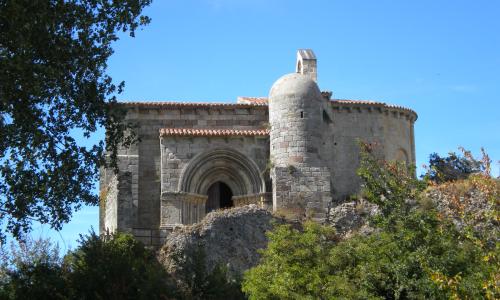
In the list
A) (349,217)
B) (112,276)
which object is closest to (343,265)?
(112,276)

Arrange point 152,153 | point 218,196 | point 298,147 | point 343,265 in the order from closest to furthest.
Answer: point 343,265 → point 298,147 → point 152,153 → point 218,196

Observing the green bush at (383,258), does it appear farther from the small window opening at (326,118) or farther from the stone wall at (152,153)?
the small window opening at (326,118)

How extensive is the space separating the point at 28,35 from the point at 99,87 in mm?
2410

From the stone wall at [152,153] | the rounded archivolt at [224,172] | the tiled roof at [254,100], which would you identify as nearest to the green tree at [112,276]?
the stone wall at [152,153]

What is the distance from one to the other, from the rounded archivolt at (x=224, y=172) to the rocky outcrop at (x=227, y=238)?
99.7 inches

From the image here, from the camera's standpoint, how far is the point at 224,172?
2933cm

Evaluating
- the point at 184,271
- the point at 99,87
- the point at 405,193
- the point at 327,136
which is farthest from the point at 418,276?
the point at 327,136

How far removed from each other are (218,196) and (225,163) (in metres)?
1.27

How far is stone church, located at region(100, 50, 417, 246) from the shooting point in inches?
Answer: 1107

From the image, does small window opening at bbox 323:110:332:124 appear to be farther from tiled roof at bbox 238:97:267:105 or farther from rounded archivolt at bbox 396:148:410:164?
rounded archivolt at bbox 396:148:410:164

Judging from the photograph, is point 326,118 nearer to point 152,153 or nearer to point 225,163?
point 225,163

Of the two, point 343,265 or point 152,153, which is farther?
point 152,153

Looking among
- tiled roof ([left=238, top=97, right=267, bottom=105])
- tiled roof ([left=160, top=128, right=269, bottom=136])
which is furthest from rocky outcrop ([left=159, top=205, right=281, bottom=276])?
tiled roof ([left=238, top=97, right=267, bottom=105])

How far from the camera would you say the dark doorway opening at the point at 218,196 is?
29.6 meters
